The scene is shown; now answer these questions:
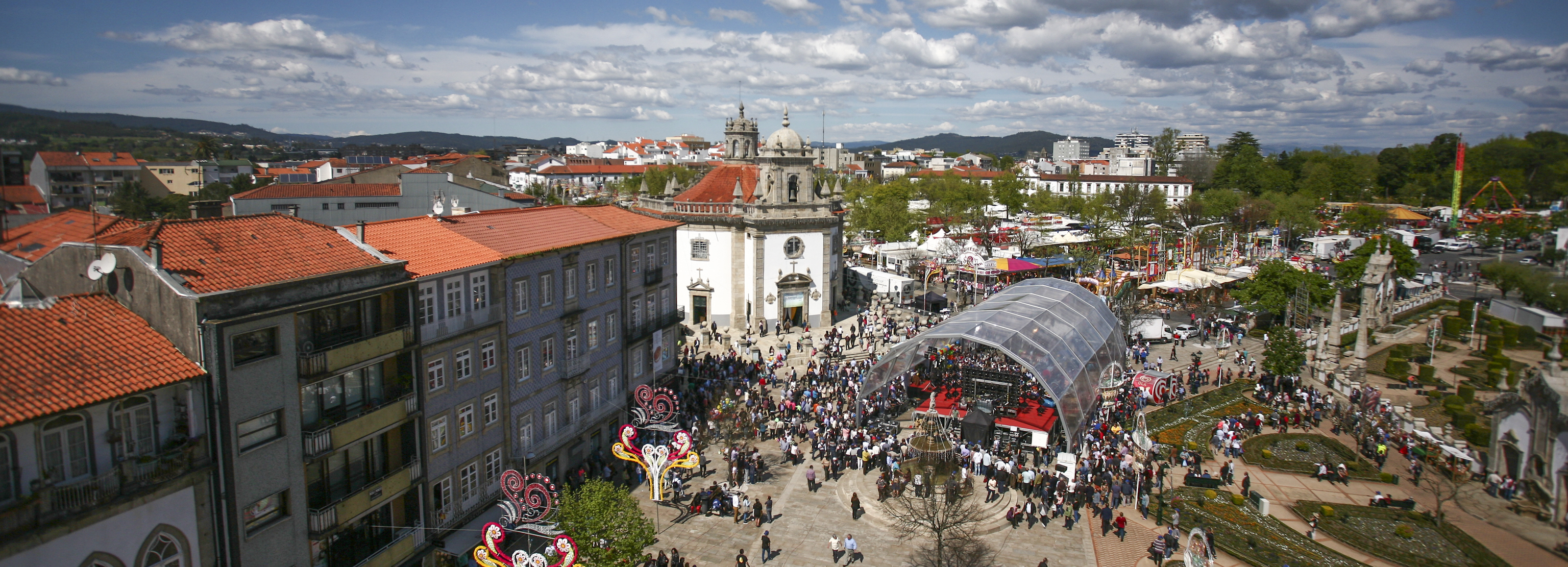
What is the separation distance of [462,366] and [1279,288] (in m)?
42.6

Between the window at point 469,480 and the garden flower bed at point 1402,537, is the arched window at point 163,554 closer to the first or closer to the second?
the window at point 469,480

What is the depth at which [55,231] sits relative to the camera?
56.8 ft

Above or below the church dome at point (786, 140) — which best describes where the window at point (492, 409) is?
below

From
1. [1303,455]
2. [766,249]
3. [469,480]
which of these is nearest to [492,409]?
[469,480]

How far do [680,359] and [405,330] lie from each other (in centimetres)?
1958

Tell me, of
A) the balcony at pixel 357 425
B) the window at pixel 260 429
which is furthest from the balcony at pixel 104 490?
the balcony at pixel 357 425

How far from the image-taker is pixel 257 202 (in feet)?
131

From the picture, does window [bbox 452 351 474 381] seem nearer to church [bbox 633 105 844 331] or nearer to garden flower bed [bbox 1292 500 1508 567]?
garden flower bed [bbox 1292 500 1508 567]

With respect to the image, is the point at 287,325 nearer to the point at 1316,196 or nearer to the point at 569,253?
the point at 569,253

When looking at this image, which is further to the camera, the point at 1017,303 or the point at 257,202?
the point at 257,202

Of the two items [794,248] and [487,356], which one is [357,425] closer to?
[487,356]

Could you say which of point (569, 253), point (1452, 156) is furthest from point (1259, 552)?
point (1452, 156)

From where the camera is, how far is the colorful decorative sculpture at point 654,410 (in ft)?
78.7

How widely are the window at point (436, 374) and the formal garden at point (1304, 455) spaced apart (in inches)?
971
